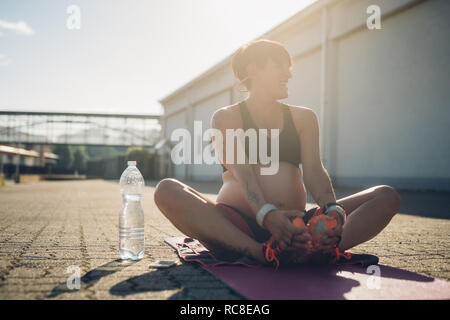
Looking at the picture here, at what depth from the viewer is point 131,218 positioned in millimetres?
3209

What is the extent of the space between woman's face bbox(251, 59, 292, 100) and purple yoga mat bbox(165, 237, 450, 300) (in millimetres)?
1106

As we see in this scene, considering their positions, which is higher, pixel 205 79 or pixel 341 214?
pixel 205 79

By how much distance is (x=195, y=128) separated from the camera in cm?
2416

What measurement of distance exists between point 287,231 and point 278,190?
0.54 m

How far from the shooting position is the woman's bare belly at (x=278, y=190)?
247 cm

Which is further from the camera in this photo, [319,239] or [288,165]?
[288,165]

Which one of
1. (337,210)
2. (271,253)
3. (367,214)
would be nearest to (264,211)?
(271,253)

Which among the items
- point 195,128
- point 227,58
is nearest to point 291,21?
point 227,58

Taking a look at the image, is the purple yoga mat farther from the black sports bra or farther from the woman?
the black sports bra

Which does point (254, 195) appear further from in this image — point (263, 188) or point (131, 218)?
point (131, 218)
